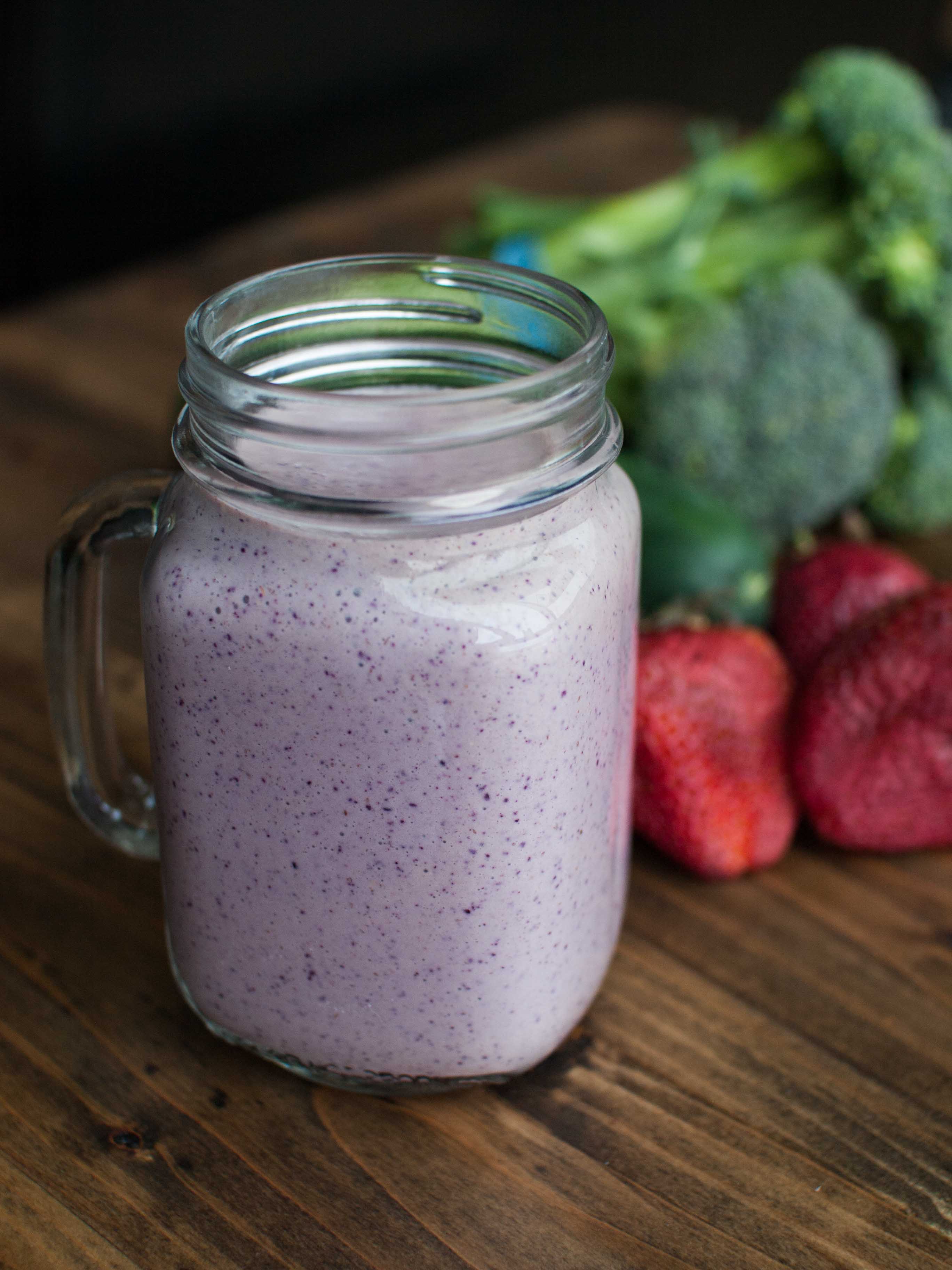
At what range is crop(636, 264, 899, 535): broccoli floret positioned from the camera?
4.13 ft

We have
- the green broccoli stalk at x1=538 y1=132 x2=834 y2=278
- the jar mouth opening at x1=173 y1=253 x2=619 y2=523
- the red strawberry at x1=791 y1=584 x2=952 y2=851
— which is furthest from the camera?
the green broccoli stalk at x1=538 y1=132 x2=834 y2=278

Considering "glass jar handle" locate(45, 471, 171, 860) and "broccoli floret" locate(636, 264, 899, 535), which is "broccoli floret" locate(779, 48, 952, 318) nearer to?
"broccoli floret" locate(636, 264, 899, 535)

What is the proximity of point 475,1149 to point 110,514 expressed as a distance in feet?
1.22

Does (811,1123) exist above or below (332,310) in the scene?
below

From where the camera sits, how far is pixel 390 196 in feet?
6.23

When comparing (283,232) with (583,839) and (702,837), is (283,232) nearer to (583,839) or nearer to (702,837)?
(702,837)

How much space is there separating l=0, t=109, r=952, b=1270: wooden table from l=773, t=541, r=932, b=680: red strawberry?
17 centimetres

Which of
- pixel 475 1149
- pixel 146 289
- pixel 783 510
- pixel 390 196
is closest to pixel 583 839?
pixel 475 1149

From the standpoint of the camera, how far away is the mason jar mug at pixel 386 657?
0.55m

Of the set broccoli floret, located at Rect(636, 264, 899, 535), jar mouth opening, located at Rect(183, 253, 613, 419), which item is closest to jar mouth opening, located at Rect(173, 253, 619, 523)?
jar mouth opening, located at Rect(183, 253, 613, 419)

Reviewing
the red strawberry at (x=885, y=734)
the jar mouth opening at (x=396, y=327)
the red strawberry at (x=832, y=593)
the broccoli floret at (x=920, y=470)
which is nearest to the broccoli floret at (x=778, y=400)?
the broccoli floret at (x=920, y=470)

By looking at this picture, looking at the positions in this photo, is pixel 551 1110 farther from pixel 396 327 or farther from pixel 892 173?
pixel 892 173

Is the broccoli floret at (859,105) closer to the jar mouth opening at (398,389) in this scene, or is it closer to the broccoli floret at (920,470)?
the broccoli floret at (920,470)

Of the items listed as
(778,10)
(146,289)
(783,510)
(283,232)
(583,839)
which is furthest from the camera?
(778,10)
